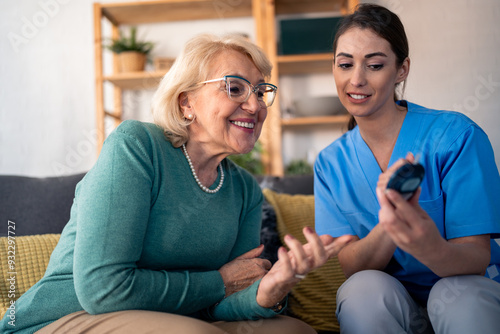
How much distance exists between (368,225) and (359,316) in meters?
0.27

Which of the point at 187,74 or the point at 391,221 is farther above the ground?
the point at 187,74

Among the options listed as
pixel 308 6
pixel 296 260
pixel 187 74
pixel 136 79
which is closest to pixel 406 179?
pixel 296 260

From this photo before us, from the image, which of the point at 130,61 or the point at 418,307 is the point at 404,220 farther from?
the point at 130,61

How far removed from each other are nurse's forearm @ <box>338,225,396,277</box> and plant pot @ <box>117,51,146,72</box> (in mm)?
2172

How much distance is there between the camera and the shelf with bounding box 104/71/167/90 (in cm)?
281

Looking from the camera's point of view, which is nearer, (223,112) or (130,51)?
(223,112)

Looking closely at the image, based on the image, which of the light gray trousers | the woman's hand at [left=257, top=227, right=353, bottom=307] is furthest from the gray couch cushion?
the light gray trousers

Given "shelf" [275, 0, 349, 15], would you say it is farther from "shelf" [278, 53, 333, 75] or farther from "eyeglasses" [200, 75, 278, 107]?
"eyeglasses" [200, 75, 278, 107]

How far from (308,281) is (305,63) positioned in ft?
5.66

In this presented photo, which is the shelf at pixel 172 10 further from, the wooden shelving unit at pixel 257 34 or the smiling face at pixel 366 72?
the smiling face at pixel 366 72

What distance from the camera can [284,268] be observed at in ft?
2.91

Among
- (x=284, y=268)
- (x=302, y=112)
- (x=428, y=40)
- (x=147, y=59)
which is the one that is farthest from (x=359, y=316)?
(x=147, y=59)

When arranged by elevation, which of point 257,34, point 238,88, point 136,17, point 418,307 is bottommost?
point 418,307

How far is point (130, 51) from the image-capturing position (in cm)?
286
